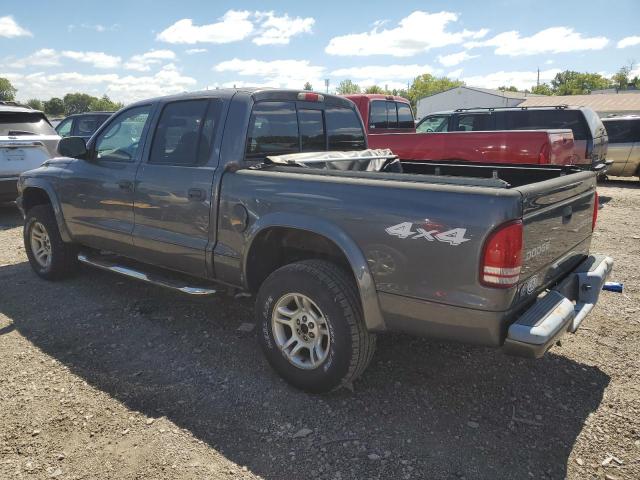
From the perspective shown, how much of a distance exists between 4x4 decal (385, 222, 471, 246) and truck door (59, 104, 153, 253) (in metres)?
2.44

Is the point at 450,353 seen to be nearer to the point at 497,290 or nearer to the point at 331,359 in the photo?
the point at 331,359

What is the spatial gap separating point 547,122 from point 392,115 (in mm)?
3221

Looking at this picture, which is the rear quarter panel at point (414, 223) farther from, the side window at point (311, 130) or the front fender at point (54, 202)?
the front fender at point (54, 202)

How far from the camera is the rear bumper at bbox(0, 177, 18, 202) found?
7.84 meters

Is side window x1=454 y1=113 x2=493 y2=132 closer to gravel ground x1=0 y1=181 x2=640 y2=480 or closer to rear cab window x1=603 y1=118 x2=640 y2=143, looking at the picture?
rear cab window x1=603 y1=118 x2=640 y2=143

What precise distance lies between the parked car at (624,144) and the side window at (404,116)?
5.47 meters

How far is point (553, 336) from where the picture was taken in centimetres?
246

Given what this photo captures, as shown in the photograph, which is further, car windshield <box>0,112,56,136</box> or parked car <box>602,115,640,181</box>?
parked car <box>602,115,640,181</box>

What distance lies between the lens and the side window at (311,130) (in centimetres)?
401

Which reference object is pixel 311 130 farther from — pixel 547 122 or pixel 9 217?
pixel 547 122

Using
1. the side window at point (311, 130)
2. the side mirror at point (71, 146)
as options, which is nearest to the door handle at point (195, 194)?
the side window at point (311, 130)

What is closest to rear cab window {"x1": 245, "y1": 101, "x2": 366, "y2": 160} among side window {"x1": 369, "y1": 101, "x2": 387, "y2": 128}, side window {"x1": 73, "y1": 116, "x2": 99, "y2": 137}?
side window {"x1": 369, "y1": 101, "x2": 387, "y2": 128}

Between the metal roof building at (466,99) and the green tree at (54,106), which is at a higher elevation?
the green tree at (54,106)

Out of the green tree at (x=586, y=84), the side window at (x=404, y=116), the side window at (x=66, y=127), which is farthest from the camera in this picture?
the green tree at (x=586, y=84)
